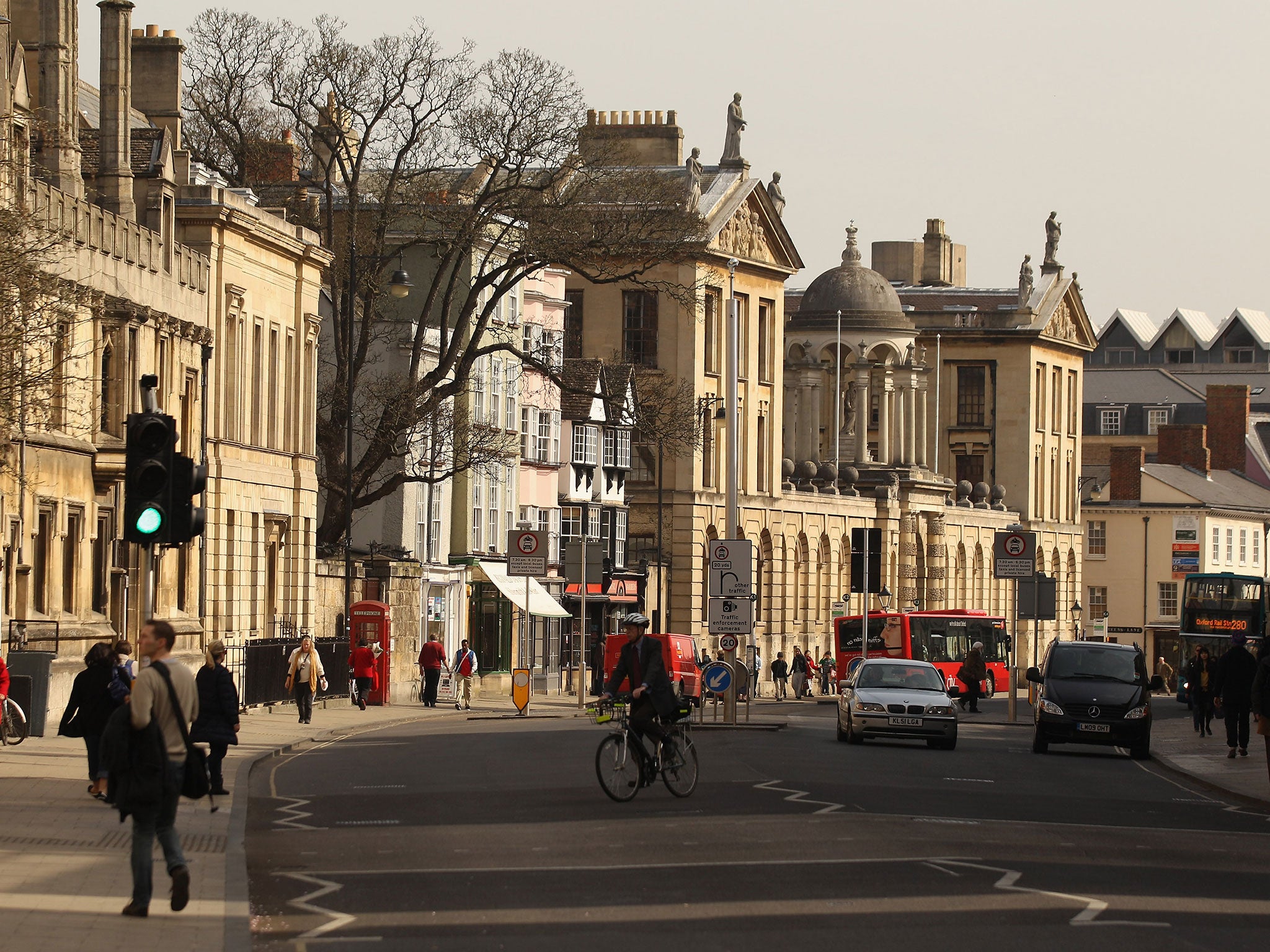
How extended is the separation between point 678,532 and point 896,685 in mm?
57424

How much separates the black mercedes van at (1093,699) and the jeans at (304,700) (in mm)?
12520

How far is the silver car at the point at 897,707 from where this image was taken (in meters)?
35.0

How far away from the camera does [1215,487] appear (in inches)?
5281

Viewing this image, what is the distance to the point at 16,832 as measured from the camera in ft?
62.2

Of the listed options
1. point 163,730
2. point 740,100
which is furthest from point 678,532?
point 163,730

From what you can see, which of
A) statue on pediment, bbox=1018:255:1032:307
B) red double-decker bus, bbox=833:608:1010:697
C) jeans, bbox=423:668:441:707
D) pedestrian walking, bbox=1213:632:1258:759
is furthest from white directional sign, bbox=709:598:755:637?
statue on pediment, bbox=1018:255:1032:307

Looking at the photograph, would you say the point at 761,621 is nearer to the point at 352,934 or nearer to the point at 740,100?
the point at 740,100

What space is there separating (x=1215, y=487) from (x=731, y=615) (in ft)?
329

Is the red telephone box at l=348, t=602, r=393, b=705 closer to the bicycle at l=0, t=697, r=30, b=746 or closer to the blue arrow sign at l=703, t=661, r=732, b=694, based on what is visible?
the blue arrow sign at l=703, t=661, r=732, b=694

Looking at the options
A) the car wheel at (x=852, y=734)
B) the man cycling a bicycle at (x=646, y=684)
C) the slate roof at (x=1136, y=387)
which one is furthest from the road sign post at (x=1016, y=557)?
the slate roof at (x=1136, y=387)

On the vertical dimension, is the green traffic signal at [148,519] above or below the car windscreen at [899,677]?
above

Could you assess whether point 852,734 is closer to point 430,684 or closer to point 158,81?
point 430,684

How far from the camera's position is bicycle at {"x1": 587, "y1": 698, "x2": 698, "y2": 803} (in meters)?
22.8

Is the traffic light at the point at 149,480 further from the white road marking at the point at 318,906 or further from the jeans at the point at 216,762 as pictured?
the jeans at the point at 216,762
